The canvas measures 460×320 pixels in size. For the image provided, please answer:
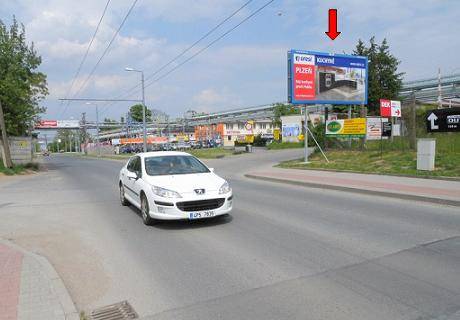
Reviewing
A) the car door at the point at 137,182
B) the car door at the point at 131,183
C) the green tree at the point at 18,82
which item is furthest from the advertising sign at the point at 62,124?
the car door at the point at 137,182

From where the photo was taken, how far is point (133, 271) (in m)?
5.77


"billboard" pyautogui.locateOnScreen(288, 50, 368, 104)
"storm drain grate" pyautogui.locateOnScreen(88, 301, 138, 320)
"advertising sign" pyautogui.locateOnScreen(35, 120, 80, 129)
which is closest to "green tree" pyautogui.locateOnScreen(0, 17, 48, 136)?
"billboard" pyautogui.locateOnScreen(288, 50, 368, 104)

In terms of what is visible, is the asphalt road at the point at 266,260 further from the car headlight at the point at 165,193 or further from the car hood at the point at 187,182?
the car hood at the point at 187,182

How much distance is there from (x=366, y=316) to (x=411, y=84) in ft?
218

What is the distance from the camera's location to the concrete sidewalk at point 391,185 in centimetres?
1082

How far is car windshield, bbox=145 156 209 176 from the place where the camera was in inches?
374

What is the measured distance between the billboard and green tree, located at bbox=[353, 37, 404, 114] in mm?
27034

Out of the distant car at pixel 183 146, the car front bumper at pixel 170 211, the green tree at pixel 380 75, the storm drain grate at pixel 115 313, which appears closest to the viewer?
the storm drain grate at pixel 115 313

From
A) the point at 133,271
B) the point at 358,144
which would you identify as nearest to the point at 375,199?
the point at 133,271

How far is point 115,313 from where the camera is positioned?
445cm

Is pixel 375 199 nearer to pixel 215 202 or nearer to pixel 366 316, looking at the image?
pixel 215 202

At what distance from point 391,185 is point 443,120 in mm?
5962

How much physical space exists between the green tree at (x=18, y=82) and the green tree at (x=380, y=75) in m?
36.0

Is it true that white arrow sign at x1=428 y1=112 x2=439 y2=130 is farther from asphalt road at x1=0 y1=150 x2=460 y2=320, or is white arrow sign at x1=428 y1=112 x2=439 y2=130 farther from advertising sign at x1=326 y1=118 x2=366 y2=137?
asphalt road at x1=0 y1=150 x2=460 y2=320
